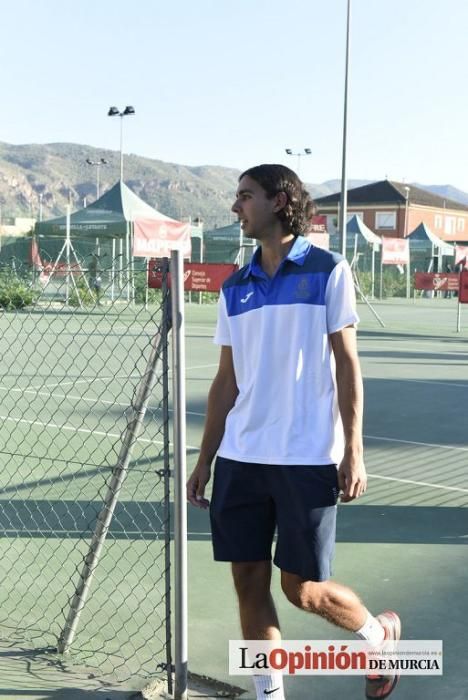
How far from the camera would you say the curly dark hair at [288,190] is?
3.43 meters

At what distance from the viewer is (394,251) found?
112 feet

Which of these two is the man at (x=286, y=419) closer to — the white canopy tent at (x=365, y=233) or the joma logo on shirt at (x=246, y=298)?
the joma logo on shirt at (x=246, y=298)

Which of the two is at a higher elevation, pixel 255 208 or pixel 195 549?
pixel 255 208

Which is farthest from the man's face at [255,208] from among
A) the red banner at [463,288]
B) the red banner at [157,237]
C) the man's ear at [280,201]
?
the red banner at [157,237]

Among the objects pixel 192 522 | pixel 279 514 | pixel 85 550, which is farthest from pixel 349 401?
pixel 192 522

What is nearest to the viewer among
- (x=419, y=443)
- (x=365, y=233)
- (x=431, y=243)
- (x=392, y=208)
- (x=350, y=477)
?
(x=350, y=477)

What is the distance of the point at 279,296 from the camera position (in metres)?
3.38

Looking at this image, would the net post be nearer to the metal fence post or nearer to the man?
the metal fence post

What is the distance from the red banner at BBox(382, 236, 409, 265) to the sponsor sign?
2937 centimetres

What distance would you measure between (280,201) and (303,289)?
0.37 m

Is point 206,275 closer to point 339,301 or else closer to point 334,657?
point 334,657

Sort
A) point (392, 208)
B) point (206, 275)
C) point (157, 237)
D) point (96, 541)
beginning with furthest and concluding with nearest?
1. point (392, 208)
2. point (157, 237)
3. point (206, 275)
4. point (96, 541)

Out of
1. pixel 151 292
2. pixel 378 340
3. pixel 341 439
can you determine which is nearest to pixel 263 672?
pixel 341 439

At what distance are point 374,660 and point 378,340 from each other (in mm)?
17058
